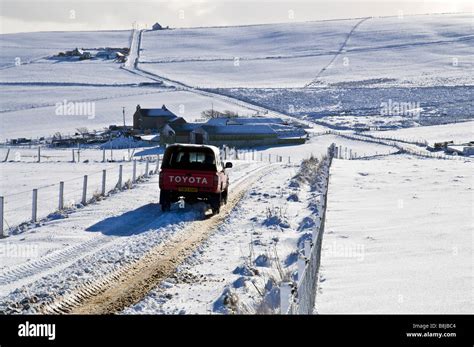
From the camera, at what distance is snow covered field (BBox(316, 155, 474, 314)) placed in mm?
11633

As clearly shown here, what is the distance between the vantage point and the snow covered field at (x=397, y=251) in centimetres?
1163

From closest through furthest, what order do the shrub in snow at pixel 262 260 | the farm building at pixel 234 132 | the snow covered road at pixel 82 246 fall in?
the snow covered road at pixel 82 246
the shrub in snow at pixel 262 260
the farm building at pixel 234 132

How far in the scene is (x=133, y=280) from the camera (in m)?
13.1

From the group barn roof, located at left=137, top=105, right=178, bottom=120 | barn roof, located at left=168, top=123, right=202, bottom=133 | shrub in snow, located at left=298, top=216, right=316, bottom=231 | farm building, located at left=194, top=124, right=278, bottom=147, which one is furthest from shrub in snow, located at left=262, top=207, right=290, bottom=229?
barn roof, located at left=137, top=105, right=178, bottom=120

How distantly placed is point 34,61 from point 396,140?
387 ft

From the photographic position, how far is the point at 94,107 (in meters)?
117

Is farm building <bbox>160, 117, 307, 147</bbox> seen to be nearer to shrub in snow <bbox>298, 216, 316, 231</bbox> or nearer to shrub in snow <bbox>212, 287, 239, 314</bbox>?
shrub in snow <bbox>298, 216, 316, 231</bbox>

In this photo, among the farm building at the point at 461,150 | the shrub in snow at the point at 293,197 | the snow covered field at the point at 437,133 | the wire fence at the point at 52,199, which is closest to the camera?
the wire fence at the point at 52,199

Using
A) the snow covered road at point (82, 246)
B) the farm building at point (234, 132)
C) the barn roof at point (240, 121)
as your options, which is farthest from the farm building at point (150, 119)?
the snow covered road at point (82, 246)

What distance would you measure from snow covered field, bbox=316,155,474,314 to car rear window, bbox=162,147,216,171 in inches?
146

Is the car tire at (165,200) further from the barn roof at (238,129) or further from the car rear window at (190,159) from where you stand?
the barn roof at (238,129)

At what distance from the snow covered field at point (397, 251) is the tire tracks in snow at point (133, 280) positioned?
2.75m

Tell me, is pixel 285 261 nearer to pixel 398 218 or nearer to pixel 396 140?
pixel 398 218

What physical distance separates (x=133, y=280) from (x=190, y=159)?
9702 mm
